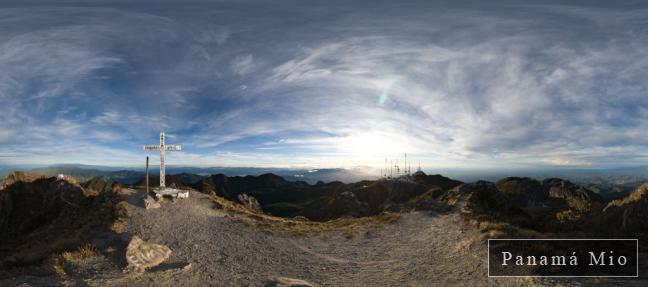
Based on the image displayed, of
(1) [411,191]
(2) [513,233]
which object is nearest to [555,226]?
(2) [513,233]

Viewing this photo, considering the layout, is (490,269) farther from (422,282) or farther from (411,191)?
(411,191)

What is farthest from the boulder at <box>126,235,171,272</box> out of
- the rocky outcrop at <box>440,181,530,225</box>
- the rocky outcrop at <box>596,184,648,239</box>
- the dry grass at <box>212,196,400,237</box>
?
the rocky outcrop at <box>440,181,530,225</box>

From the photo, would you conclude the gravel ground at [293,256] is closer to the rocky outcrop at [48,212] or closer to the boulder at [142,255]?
the boulder at [142,255]

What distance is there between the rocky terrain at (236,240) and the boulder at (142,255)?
0.06 meters

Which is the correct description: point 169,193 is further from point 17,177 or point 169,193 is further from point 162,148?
point 17,177

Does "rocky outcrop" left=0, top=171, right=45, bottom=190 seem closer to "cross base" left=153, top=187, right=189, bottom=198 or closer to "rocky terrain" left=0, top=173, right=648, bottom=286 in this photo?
"rocky terrain" left=0, top=173, right=648, bottom=286

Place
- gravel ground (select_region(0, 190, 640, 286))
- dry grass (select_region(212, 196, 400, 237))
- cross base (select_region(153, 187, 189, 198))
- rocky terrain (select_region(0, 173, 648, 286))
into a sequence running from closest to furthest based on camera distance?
gravel ground (select_region(0, 190, 640, 286)), rocky terrain (select_region(0, 173, 648, 286)), dry grass (select_region(212, 196, 400, 237)), cross base (select_region(153, 187, 189, 198))

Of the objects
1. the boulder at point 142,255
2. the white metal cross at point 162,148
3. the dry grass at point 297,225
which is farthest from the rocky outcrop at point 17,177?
the boulder at point 142,255

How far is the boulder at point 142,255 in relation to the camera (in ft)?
52.4

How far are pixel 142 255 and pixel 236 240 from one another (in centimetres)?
753

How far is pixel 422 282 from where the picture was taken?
1591cm

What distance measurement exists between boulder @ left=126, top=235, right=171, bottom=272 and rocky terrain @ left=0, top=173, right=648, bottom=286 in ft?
0.18

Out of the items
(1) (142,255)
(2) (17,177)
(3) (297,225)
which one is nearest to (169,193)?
(3) (297,225)

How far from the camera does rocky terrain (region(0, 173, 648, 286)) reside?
619 inches
